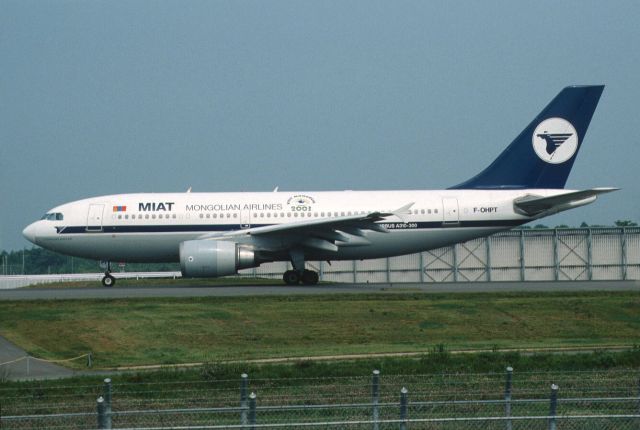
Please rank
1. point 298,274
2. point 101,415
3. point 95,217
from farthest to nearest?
point 298,274
point 95,217
point 101,415

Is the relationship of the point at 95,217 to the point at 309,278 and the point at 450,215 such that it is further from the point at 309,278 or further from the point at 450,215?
the point at 450,215

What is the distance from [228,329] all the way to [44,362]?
5.66m

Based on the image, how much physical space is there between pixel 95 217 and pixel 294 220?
825 centimetres

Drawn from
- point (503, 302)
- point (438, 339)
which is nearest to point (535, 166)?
point (503, 302)

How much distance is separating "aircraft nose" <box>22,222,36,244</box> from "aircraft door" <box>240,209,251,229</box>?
8860 millimetres

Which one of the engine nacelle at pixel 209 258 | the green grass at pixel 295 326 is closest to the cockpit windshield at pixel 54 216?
the engine nacelle at pixel 209 258

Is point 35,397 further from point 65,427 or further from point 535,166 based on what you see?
point 535,166

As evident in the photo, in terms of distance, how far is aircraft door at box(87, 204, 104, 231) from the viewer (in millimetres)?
38562

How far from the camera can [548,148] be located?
40094mm

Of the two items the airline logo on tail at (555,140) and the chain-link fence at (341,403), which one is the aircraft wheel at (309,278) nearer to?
the airline logo on tail at (555,140)

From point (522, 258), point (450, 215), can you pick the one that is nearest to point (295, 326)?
point (450, 215)

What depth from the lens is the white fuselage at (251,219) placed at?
38.3m

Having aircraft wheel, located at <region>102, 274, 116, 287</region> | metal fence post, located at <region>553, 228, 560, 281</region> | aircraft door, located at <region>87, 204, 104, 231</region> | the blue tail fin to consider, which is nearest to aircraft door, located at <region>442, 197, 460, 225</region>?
the blue tail fin

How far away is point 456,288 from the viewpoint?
37469mm
